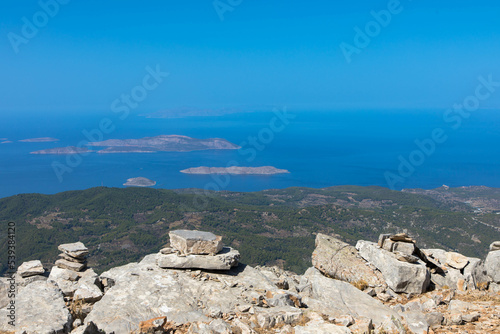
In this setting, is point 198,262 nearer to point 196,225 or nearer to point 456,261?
point 456,261

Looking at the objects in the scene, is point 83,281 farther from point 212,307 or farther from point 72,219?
point 72,219

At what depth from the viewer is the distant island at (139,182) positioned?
5547 inches

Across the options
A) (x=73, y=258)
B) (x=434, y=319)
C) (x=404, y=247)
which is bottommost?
(x=73, y=258)

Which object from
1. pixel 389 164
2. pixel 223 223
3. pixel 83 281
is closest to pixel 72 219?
pixel 223 223

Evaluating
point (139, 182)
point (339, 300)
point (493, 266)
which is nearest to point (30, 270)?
point (339, 300)

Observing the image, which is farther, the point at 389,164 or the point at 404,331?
the point at 389,164

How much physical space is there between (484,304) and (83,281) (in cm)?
1164

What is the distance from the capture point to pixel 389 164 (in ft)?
641

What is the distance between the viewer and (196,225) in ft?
205

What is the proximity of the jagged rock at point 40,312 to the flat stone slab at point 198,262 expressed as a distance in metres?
3.37

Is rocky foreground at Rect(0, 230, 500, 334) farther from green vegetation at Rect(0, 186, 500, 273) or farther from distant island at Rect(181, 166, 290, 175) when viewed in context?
distant island at Rect(181, 166, 290, 175)

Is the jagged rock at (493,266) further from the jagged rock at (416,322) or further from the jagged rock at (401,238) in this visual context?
the jagged rock at (416,322)

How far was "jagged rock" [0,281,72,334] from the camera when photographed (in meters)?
7.75

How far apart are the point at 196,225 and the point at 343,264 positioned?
5115 centimetres
